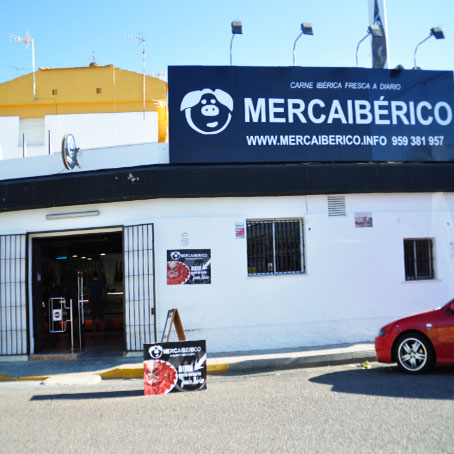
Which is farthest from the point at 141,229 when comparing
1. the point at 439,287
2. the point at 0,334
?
the point at 439,287

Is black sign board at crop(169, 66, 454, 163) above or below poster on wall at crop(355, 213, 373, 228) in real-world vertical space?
above

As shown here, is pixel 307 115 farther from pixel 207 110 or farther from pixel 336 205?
pixel 207 110

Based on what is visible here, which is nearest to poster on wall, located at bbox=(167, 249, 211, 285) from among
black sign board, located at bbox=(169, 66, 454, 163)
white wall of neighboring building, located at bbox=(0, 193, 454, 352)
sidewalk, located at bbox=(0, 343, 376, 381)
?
white wall of neighboring building, located at bbox=(0, 193, 454, 352)

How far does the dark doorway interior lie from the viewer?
12188 millimetres

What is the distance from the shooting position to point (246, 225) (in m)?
11.4

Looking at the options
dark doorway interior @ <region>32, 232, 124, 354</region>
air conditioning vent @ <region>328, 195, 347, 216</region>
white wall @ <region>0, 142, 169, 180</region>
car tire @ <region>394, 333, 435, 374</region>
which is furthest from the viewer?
dark doorway interior @ <region>32, 232, 124, 354</region>

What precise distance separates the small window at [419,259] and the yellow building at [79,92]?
650 inches

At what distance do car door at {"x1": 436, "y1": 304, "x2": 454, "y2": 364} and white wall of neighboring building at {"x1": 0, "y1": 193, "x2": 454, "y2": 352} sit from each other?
329 centimetres

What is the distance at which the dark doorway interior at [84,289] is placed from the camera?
12.2m

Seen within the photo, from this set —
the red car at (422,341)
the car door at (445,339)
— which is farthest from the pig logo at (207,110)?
the car door at (445,339)

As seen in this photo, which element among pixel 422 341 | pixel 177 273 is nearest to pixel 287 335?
pixel 177 273

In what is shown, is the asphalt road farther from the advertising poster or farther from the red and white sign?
the red and white sign

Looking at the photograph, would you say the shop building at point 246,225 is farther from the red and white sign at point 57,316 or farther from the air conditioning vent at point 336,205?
the red and white sign at point 57,316

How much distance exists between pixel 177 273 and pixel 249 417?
5.02 metres
